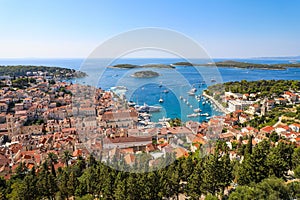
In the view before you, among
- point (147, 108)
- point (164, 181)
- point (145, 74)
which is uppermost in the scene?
point (145, 74)

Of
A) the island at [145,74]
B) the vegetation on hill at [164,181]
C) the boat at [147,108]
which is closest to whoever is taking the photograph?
the vegetation on hill at [164,181]

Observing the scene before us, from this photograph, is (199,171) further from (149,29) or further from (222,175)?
(149,29)

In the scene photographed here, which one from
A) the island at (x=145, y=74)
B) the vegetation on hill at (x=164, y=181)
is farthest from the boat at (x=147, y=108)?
the island at (x=145, y=74)

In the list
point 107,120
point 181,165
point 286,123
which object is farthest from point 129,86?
point 286,123

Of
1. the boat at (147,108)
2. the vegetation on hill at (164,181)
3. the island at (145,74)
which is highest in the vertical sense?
the island at (145,74)

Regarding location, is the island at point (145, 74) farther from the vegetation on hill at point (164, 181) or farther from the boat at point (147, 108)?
the boat at point (147, 108)

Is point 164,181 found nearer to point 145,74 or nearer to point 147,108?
point 145,74

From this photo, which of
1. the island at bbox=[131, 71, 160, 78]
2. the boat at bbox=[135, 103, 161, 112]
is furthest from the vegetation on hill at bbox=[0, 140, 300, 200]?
the boat at bbox=[135, 103, 161, 112]

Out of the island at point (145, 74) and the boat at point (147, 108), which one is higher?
the island at point (145, 74)

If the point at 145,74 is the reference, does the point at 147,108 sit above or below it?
below

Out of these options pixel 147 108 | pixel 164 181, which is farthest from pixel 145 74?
pixel 147 108

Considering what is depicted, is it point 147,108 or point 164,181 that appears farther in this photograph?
point 147,108

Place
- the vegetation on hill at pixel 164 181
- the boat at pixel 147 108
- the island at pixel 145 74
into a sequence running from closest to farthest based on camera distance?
1. the vegetation on hill at pixel 164 181
2. the island at pixel 145 74
3. the boat at pixel 147 108
